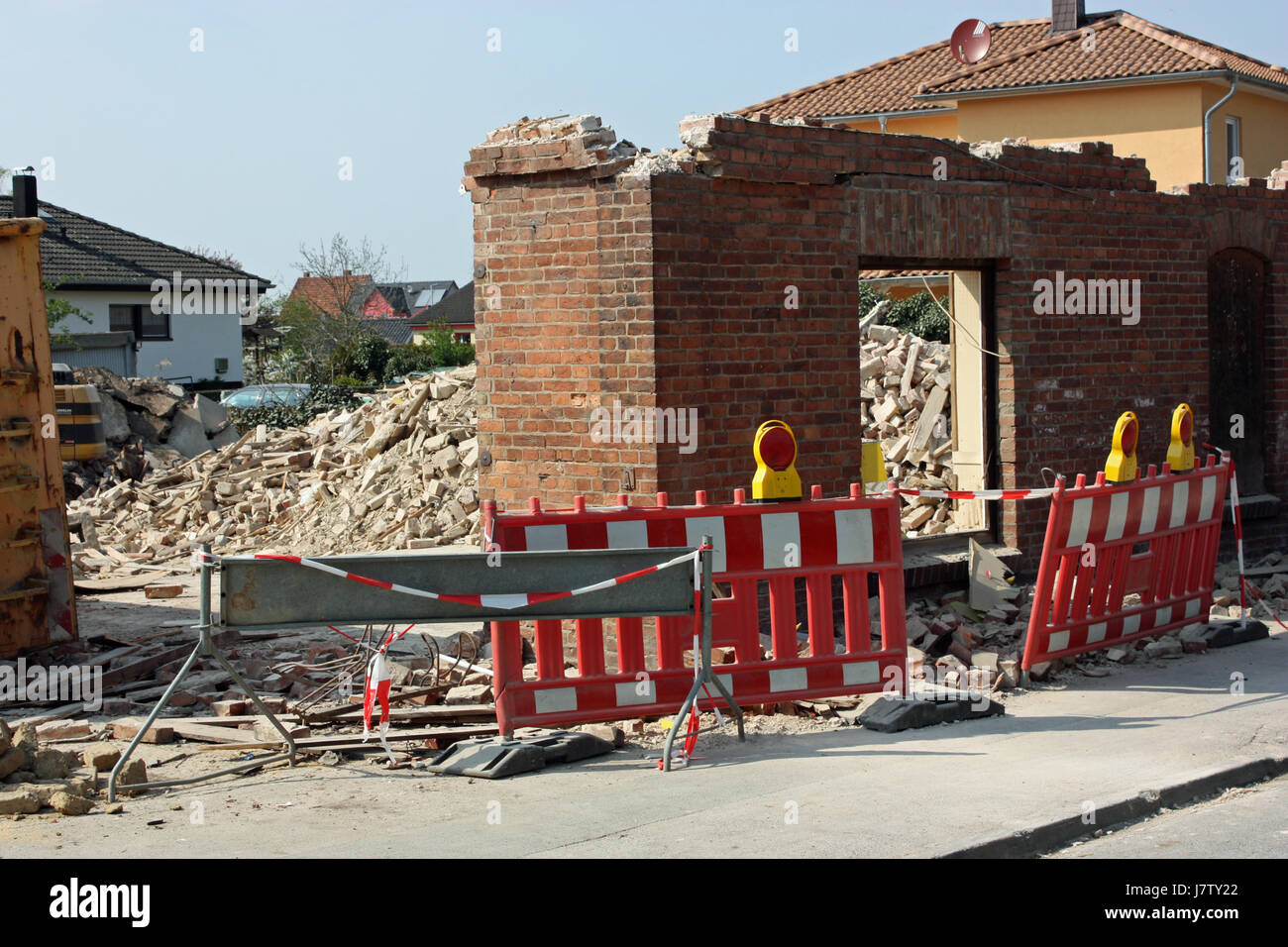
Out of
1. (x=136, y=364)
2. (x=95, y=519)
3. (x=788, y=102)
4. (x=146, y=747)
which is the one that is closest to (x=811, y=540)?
(x=146, y=747)

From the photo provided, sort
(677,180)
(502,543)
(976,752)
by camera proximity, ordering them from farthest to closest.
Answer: (677,180)
(502,543)
(976,752)

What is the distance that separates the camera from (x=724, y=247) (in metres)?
9.21

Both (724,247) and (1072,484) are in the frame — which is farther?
(1072,484)

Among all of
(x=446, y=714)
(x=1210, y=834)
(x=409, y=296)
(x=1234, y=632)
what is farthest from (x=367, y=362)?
(x=409, y=296)

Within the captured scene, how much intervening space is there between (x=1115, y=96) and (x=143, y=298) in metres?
31.5

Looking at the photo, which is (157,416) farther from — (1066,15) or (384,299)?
(384,299)

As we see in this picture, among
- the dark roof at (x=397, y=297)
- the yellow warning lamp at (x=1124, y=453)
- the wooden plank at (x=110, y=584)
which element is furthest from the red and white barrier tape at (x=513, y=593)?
the dark roof at (x=397, y=297)

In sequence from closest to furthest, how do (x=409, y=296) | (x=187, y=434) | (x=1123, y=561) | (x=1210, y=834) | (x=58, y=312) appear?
1. (x=1210, y=834)
2. (x=1123, y=561)
3. (x=187, y=434)
4. (x=58, y=312)
5. (x=409, y=296)

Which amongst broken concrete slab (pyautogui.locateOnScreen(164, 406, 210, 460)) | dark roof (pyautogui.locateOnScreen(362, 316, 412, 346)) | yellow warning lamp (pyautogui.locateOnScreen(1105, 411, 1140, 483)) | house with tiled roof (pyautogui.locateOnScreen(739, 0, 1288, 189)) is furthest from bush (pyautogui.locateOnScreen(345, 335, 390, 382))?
dark roof (pyautogui.locateOnScreen(362, 316, 412, 346))

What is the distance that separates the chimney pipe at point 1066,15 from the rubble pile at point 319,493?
24227mm

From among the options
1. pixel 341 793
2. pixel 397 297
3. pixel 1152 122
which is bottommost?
pixel 341 793

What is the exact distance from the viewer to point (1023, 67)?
1350 inches
